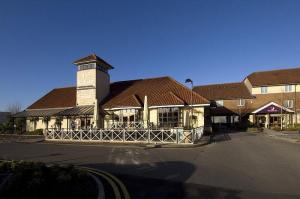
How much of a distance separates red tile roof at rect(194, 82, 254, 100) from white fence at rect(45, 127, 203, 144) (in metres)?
26.2

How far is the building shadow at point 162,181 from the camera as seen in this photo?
25.8 feet

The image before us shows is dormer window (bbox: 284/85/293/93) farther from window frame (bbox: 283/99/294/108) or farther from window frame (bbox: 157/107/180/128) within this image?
window frame (bbox: 157/107/180/128)

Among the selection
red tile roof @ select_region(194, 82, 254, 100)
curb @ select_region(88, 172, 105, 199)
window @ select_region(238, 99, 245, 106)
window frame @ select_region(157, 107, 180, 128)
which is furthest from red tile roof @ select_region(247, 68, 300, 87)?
curb @ select_region(88, 172, 105, 199)

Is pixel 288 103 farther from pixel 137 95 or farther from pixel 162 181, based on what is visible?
pixel 162 181

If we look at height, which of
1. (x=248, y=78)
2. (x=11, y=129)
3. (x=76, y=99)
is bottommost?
(x=11, y=129)

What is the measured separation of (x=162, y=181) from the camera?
954cm

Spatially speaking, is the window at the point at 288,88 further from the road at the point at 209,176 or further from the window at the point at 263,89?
the road at the point at 209,176

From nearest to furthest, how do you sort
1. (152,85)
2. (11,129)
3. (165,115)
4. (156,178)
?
(156,178)
(165,115)
(152,85)
(11,129)

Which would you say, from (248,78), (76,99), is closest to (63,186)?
(76,99)

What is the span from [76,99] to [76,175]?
100 ft

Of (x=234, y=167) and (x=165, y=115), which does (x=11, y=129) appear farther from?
(x=234, y=167)

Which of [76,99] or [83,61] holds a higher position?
[83,61]

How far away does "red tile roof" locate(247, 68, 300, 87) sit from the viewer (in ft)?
159

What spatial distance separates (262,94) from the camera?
4944cm
